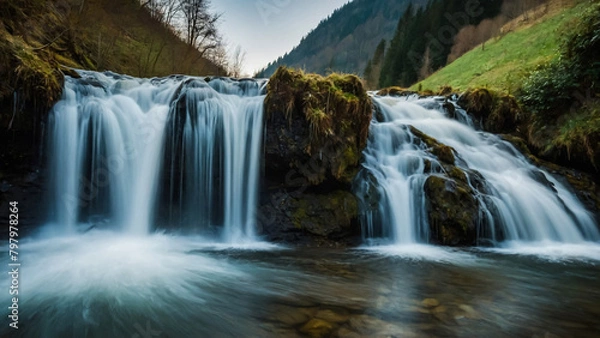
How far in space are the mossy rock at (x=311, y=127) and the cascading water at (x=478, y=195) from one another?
2.30 ft

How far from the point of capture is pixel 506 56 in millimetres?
19422

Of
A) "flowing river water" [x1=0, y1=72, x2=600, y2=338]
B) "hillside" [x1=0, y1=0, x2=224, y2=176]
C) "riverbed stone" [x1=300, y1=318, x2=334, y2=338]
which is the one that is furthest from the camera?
"hillside" [x1=0, y1=0, x2=224, y2=176]

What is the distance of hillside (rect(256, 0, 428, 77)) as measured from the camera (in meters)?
106

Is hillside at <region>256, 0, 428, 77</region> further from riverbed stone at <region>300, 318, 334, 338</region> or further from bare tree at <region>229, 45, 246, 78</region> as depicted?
riverbed stone at <region>300, 318, 334, 338</region>

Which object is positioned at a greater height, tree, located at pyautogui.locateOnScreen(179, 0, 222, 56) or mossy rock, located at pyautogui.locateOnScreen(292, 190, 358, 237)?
tree, located at pyautogui.locateOnScreen(179, 0, 222, 56)

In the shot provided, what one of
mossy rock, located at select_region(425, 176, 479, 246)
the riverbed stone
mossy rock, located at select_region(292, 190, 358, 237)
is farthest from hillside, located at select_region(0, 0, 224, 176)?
mossy rock, located at select_region(425, 176, 479, 246)

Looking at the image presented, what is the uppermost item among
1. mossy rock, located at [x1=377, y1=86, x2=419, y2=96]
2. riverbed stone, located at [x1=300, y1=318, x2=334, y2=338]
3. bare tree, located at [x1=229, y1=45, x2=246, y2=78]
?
bare tree, located at [x1=229, y1=45, x2=246, y2=78]

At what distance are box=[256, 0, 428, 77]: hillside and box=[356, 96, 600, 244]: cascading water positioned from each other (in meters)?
88.1

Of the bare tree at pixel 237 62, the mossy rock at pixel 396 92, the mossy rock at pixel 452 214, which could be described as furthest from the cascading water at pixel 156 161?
the bare tree at pixel 237 62

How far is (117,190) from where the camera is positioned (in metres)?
6.23

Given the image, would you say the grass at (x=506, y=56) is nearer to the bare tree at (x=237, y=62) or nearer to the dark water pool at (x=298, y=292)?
the bare tree at (x=237, y=62)

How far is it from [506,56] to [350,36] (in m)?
112

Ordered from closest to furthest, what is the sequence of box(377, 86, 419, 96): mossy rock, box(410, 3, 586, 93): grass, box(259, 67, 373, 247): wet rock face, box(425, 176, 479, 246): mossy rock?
1. box(425, 176, 479, 246): mossy rock
2. box(259, 67, 373, 247): wet rock face
3. box(377, 86, 419, 96): mossy rock
4. box(410, 3, 586, 93): grass

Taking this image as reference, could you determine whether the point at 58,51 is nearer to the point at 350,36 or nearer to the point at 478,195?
the point at 478,195
